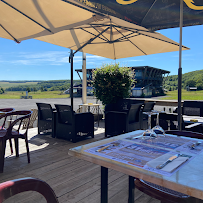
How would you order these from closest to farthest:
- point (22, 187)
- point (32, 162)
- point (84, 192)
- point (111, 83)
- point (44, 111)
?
point (22, 187), point (84, 192), point (32, 162), point (44, 111), point (111, 83)

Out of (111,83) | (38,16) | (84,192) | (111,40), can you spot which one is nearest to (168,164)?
(84,192)

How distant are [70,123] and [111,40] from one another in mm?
2610

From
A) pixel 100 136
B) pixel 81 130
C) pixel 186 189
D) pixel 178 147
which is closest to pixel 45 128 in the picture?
pixel 81 130

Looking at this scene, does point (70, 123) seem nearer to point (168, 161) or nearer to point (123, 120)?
point (123, 120)

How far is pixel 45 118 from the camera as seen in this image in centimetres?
469

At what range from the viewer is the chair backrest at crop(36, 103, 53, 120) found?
176 inches

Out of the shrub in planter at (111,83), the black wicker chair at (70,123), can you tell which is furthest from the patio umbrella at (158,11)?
the shrub in planter at (111,83)

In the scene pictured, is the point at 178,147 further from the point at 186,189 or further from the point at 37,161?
the point at 37,161

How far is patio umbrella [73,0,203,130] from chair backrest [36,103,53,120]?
2.85 metres

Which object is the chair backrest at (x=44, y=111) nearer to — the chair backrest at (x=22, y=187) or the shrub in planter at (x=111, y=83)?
the shrub in planter at (x=111, y=83)

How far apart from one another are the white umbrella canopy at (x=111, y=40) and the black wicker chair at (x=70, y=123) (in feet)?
5.86

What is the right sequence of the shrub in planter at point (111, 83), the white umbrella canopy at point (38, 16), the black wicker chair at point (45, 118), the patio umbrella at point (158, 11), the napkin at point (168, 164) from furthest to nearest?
the shrub in planter at point (111, 83), the black wicker chair at point (45, 118), the white umbrella canopy at point (38, 16), the patio umbrella at point (158, 11), the napkin at point (168, 164)

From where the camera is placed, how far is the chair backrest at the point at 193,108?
411cm

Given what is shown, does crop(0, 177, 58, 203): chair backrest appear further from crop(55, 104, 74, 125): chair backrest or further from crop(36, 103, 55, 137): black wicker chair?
crop(36, 103, 55, 137): black wicker chair
